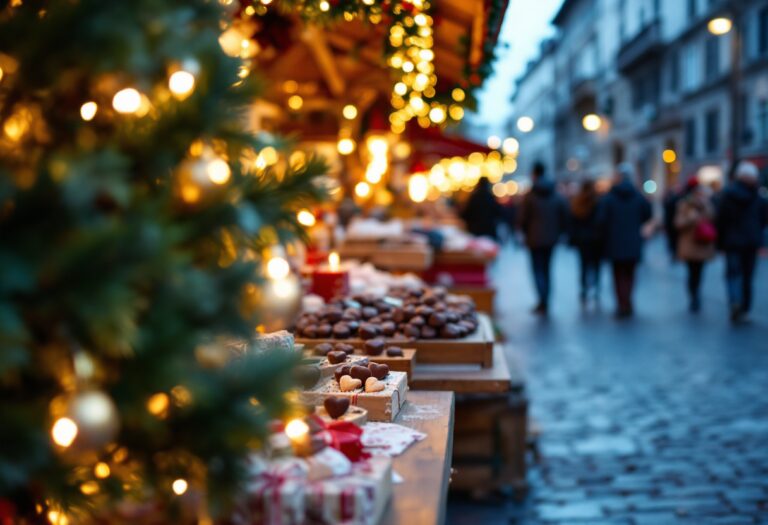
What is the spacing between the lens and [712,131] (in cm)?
3566

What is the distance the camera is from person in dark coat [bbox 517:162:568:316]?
13.1 meters

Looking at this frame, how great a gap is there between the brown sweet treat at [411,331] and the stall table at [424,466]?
91 cm

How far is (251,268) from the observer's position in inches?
68.8

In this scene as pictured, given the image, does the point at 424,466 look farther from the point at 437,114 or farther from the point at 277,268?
the point at 437,114

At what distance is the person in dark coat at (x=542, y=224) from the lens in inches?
514

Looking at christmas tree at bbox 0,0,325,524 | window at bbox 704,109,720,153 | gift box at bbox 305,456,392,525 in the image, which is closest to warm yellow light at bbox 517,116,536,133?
window at bbox 704,109,720,153

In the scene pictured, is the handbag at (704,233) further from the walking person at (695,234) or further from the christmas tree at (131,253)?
the christmas tree at (131,253)

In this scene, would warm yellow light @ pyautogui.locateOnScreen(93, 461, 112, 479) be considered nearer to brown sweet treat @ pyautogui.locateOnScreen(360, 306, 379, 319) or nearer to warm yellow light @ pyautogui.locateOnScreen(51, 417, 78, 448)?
warm yellow light @ pyautogui.locateOnScreen(51, 417, 78, 448)

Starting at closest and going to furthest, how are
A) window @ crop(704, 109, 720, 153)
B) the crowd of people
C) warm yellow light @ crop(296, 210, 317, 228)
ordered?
warm yellow light @ crop(296, 210, 317, 228)
the crowd of people
window @ crop(704, 109, 720, 153)

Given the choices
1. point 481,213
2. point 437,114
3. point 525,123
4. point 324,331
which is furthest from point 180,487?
point 525,123

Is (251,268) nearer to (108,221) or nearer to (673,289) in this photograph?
(108,221)

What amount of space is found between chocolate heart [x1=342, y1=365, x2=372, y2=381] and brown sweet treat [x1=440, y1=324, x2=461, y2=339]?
4.08 feet

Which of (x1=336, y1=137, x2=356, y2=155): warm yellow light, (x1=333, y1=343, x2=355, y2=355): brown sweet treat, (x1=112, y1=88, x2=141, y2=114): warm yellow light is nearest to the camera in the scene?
(x1=112, y1=88, x2=141, y2=114): warm yellow light

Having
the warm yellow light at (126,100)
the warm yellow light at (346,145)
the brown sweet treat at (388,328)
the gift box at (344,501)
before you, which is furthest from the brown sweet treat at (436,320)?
the warm yellow light at (346,145)
